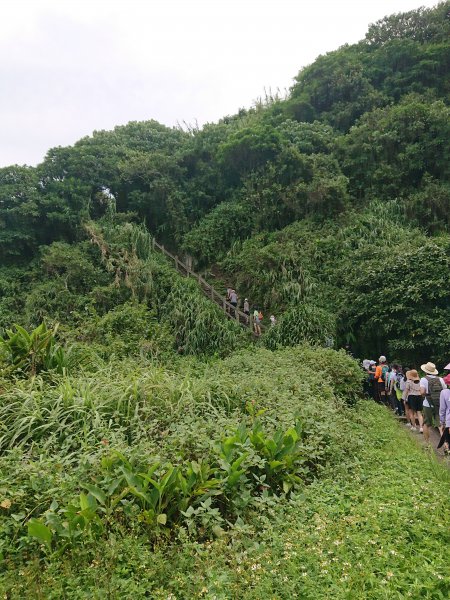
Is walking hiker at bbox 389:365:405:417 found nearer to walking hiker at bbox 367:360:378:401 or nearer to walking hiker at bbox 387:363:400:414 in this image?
walking hiker at bbox 387:363:400:414

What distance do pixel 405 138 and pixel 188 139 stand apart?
11727 millimetres

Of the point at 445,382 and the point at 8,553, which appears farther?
the point at 445,382

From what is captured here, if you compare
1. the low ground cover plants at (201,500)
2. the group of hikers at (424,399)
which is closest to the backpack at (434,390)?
the group of hikers at (424,399)

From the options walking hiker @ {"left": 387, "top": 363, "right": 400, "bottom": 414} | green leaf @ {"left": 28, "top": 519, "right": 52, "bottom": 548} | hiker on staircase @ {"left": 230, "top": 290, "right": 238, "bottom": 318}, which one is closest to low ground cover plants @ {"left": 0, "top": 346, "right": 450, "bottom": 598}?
green leaf @ {"left": 28, "top": 519, "right": 52, "bottom": 548}

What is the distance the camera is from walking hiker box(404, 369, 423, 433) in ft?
22.1

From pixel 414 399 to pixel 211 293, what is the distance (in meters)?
9.96

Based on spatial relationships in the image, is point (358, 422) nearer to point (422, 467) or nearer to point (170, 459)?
point (422, 467)

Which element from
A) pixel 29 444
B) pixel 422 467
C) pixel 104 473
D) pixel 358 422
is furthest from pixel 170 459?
pixel 358 422

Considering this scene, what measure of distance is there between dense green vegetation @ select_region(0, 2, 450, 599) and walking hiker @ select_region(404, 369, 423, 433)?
751 millimetres

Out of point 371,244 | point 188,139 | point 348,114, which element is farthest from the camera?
point 188,139

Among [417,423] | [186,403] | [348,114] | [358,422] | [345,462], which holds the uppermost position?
[348,114]

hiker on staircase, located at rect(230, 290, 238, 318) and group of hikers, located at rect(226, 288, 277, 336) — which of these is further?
hiker on staircase, located at rect(230, 290, 238, 318)

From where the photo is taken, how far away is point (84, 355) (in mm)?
7090

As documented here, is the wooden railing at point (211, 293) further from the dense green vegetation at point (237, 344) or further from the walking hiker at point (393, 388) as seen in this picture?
the walking hiker at point (393, 388)
